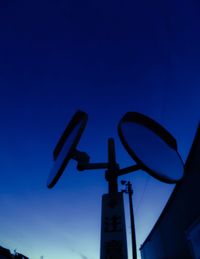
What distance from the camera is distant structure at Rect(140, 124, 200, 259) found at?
6.62 meters

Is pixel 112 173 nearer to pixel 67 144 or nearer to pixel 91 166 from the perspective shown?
pixel 91 166

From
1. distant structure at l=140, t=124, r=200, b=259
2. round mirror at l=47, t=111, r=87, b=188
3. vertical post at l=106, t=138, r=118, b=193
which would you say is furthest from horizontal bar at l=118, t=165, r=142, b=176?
distant structure at l=140, t=124, r=200, b=259

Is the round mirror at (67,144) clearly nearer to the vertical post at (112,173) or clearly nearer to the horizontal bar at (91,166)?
the horizontal bar at (91,166)

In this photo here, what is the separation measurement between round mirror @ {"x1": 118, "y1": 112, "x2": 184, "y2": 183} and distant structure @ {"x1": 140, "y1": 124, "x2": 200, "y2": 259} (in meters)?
5.34

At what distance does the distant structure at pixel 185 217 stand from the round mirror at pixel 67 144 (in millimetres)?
5757

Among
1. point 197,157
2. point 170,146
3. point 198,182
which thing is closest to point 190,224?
point 198,182

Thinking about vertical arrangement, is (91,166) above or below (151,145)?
below

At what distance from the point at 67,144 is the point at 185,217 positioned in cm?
782

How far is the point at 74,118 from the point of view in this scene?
1.66 metres

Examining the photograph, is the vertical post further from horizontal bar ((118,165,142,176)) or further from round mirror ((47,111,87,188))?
round mirror ((47,111,87,188))

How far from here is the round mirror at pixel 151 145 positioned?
50.7 inches

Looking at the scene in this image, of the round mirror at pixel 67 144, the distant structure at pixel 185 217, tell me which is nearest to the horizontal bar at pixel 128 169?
the round mirror at pixel 67 144

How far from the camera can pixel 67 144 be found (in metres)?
1.68

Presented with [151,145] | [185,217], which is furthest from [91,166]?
[185,217]
